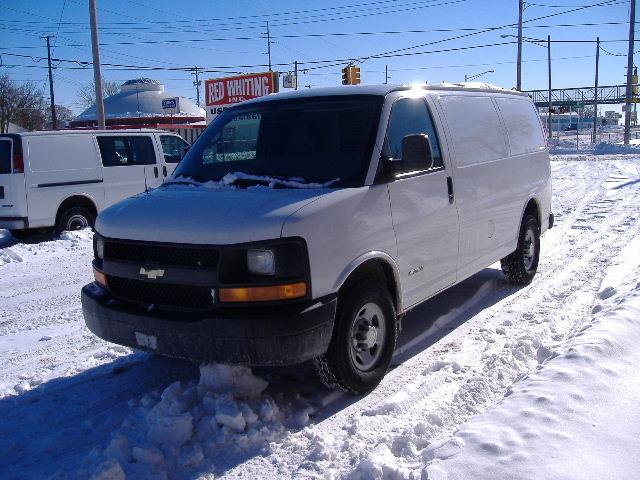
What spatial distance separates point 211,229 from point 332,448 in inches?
56.1

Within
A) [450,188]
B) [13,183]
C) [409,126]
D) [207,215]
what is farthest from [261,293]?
[13,183]

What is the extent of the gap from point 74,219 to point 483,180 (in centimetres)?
809

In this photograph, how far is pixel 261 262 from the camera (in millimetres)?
3674

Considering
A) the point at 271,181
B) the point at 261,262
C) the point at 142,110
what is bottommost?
the point at 261,262

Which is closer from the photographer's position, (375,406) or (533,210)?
(375,406)

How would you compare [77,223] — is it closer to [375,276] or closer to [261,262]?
[375,276]

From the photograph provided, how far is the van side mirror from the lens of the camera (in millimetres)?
4449

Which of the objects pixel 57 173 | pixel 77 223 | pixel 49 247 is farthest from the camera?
pixel 77 223

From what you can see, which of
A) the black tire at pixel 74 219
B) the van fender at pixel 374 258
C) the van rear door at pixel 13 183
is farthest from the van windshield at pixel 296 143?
the black tire at pixel 74 219

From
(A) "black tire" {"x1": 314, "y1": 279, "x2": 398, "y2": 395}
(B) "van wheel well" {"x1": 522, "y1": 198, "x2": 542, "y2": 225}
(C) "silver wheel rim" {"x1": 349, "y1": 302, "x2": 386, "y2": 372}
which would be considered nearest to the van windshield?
(A) "black tire" {"x1": 314, "y1": 279, "x2": 398, "y2": 395}

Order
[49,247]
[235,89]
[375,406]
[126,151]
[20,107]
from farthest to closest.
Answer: [20,107] → [235,89] → [126,151] → [49,247] → [375,406]

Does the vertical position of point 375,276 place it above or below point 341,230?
below

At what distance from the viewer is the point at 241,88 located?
2578 centimetres

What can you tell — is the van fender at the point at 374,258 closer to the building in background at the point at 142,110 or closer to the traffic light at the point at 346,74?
the traffic light at the point at 346,74
